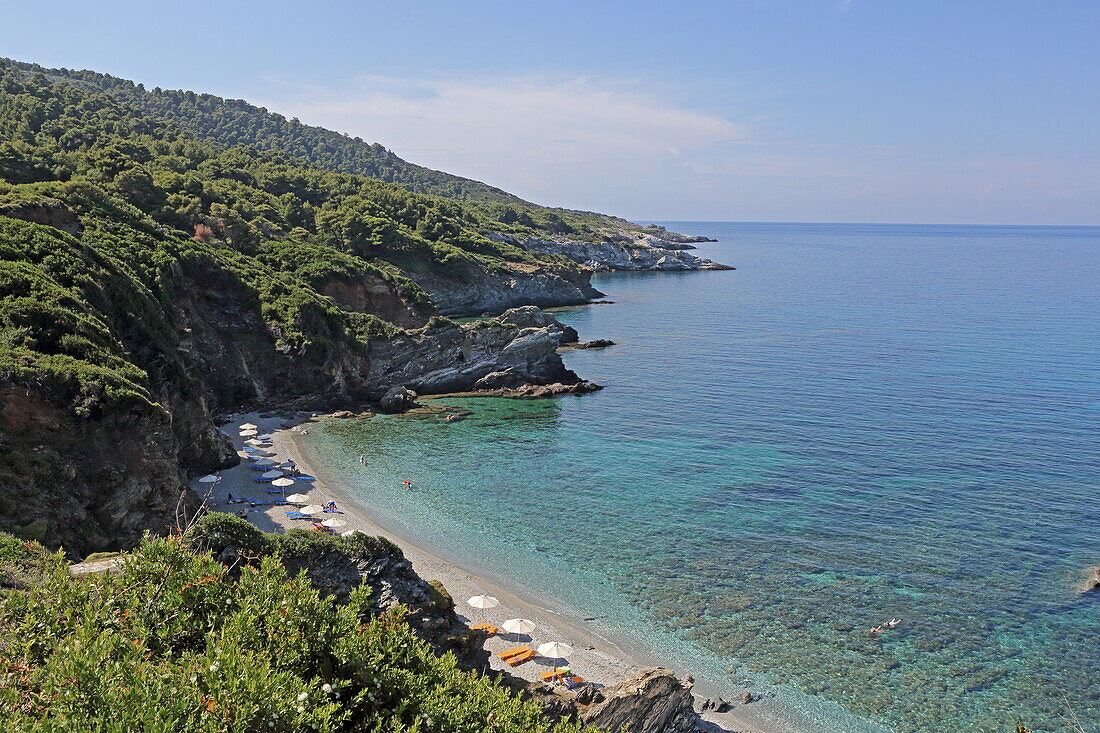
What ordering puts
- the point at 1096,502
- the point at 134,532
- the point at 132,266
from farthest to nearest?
the point at 132,266 < the point at 1096,502 < the point at 134,532

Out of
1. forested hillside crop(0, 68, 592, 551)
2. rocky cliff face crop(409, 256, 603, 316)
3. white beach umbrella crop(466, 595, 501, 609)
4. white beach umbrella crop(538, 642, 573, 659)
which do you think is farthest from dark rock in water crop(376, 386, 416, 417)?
rocky cliff face crop(409, 256, 603, 316)

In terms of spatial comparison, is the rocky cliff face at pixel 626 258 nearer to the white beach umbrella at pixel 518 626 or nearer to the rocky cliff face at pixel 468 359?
the rocky cliff face at pixel 468 359

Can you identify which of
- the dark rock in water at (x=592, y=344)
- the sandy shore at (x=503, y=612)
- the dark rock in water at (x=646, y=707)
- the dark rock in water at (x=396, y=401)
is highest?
the dark rock in water at (x=592, y=344)

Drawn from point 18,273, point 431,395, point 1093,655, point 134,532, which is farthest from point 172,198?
point 1093,655

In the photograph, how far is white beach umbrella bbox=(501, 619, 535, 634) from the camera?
24269mm

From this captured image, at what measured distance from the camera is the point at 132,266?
4272cm

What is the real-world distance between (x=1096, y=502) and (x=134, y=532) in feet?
148

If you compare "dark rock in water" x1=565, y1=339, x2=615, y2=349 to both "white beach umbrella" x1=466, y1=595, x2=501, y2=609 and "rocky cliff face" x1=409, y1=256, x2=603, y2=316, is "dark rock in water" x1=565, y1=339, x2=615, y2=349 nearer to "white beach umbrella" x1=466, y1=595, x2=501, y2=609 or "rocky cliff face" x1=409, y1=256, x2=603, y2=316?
"rocky cliff face" x1=409, y1=256, x2=603, y2=316

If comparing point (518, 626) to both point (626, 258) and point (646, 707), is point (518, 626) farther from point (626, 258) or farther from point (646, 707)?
point (626, 258)

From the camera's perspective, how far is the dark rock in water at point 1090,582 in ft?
88.6

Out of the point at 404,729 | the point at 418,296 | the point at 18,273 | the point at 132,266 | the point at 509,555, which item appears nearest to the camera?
the point at 404,729

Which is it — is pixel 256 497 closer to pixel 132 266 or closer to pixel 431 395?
pixel 132 266

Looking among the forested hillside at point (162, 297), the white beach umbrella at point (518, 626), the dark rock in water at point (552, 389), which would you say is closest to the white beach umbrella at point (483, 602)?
the white beach umbrella at point (518, 626)

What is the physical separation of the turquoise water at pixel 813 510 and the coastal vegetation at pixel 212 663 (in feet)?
A: 49.8
